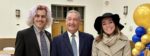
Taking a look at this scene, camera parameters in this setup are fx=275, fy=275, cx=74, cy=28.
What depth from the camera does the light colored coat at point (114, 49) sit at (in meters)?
2.31

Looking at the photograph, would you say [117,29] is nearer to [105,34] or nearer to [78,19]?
[105,34]

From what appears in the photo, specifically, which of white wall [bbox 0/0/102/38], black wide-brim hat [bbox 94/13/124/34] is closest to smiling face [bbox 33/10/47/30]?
black wide-brim hat [bbox 94/13/124/34]

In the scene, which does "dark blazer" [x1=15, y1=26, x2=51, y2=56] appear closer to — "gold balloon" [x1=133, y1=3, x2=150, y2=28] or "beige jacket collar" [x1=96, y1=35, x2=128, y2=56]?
"beige jacket collar" [x1=96, y1=35, x2=128, y2=56]

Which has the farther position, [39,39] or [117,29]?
[39,39]

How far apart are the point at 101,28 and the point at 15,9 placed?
6.35m

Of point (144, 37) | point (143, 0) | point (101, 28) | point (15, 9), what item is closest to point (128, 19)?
point (143, 0)

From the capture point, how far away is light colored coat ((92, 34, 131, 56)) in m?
2.31

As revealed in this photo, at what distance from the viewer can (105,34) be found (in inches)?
92.9

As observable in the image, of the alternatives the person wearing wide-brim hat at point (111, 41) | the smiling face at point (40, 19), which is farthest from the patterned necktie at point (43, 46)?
the person wearing wide-brim hat at point (111, 41)

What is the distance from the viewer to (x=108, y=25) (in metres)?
2.32

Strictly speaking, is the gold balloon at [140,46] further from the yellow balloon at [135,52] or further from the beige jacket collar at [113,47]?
the beige jacket collar at [113,47]

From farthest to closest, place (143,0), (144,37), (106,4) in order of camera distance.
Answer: (106,4) → (143,0) → (144,37)

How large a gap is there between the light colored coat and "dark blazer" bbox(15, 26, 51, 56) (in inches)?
21.1

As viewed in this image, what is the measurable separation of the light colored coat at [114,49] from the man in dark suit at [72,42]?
106mm
